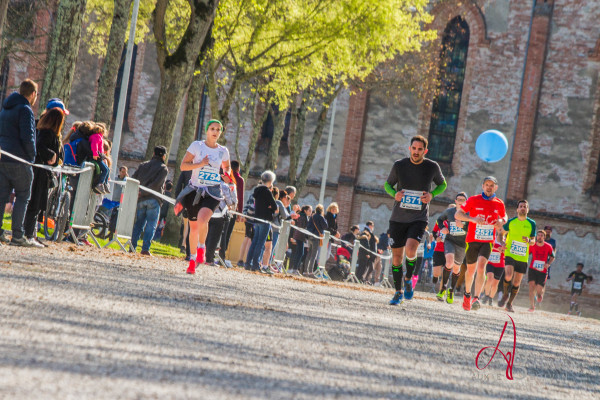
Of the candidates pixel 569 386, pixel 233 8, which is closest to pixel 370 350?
pixel 569 386

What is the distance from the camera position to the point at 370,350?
632 cm

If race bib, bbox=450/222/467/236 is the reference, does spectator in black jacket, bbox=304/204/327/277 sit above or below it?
below

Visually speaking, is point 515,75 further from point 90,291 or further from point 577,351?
point 90,291

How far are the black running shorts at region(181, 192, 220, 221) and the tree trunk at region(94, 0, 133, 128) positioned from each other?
5.80 metres

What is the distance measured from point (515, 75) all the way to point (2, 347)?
33.3m

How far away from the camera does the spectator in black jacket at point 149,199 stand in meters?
14.7

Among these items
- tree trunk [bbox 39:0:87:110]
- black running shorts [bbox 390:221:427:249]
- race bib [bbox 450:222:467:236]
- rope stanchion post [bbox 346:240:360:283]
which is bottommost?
rope stanchion post [bbox 346:240:360:283]

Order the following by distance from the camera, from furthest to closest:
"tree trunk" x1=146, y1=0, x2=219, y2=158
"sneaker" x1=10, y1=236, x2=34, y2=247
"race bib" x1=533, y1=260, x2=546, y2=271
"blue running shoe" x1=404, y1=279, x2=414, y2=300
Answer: "race bib" x1=533, y1=260, x2=546, y2=271, "tree trunk" x1=146, y1=0, x2=219, y2=158, "blue running shoe" x1=404, y1=279, x2=414, y2=300, "sneaker" x1=10, y1=236, x2=34, y2=247

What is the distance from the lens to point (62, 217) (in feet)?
43.5

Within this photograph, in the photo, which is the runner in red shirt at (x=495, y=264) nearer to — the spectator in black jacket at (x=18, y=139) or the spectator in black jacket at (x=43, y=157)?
the spectator in black jacket at (x=43, y=157)

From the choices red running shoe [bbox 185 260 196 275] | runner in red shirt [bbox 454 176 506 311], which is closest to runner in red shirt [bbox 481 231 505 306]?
runner in red shirt [bbox 454 176 506 311]

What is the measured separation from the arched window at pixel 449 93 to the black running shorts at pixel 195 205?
26.2m

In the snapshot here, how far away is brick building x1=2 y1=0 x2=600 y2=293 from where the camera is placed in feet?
114

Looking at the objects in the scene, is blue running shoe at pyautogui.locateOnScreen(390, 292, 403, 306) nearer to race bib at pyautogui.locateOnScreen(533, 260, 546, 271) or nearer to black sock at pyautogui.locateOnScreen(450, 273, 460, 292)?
black sock at pyautogui.locateOnScreen(450, 273, 460, 292)
